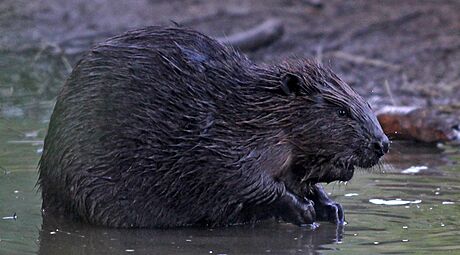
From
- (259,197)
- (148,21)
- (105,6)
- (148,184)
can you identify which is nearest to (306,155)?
(259,197)

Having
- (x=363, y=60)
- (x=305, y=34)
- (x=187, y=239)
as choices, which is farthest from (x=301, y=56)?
(x=305, y=34)

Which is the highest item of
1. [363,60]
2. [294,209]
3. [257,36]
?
[257,36]

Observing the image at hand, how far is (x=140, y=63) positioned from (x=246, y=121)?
1.73 ft

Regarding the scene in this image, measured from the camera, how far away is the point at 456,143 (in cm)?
757

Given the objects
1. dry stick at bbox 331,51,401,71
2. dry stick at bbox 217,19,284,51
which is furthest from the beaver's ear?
dry stick at bbox 217,19,284,51

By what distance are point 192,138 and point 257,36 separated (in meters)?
5.33

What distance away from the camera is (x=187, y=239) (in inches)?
207

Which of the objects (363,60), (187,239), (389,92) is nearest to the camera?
(187,239)

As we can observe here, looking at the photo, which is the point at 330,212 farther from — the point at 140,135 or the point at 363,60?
the point at 363,60

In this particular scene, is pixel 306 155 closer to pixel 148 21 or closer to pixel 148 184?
pixel 148 184

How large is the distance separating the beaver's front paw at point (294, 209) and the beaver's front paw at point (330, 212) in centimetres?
10

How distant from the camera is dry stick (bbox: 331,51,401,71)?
32.7ft

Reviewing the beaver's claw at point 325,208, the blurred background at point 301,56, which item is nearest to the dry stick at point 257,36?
the blurred background at point 301,56

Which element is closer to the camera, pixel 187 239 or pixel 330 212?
pixel 187 239
